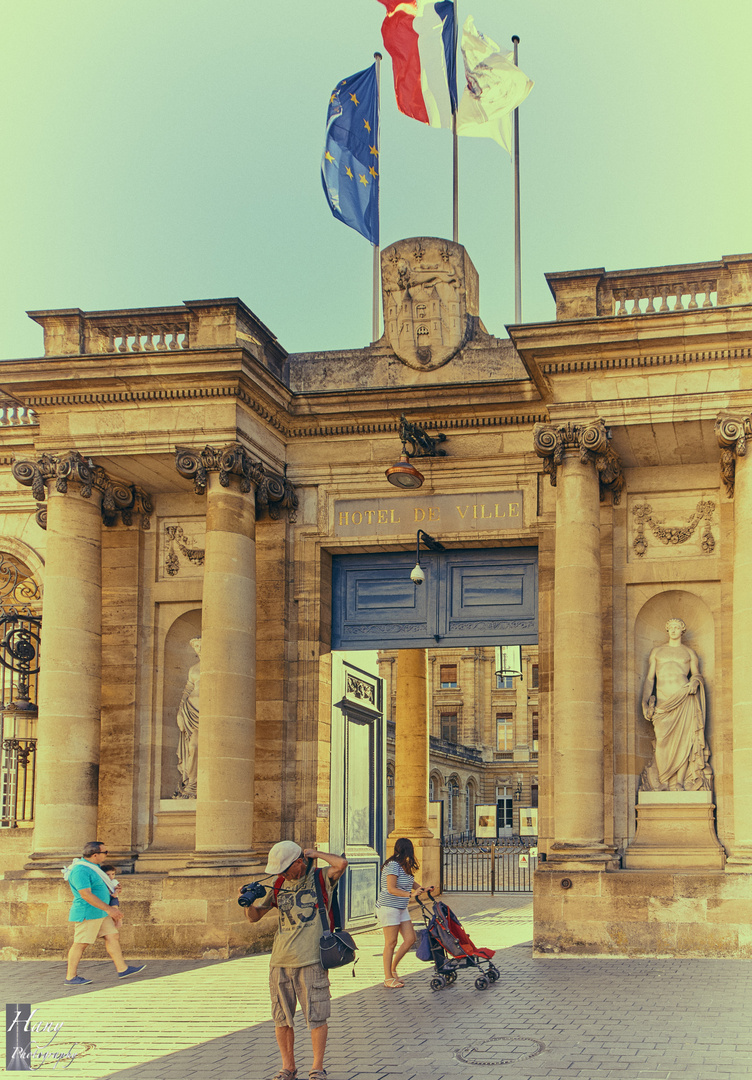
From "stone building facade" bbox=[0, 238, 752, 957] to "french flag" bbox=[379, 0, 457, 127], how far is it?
242 cm

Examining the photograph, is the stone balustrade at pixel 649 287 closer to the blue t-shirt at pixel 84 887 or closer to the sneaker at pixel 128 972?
the blue t-shirt at pixel 84 887

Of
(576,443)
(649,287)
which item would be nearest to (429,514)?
(576,443)

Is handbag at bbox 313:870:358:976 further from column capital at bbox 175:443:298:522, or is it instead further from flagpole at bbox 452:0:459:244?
flagpole at bbox 452:0:459:244

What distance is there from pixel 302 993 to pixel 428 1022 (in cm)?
245

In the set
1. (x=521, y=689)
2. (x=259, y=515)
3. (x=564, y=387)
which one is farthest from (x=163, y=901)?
(x=521, y=689)

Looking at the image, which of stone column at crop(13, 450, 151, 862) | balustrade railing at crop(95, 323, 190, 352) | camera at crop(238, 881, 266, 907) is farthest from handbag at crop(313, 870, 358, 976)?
balustrade railing at crop(95, 323, 190, 352)

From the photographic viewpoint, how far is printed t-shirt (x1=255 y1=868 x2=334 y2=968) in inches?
319

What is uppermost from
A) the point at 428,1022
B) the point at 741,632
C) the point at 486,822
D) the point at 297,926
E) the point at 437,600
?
the point at 437,600

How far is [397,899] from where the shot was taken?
41.2ft

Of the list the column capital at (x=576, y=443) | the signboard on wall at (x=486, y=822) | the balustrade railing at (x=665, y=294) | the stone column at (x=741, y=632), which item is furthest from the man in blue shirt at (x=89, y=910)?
the signboard on wall at (x=486, y=822)

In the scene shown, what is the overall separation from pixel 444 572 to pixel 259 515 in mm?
2639

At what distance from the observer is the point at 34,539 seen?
18.6 metres

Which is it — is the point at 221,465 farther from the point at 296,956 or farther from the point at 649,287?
the point at 296,956

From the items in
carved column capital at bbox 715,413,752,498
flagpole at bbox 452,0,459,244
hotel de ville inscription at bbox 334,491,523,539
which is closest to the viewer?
carved column capital at bbox 715,413,752,498
